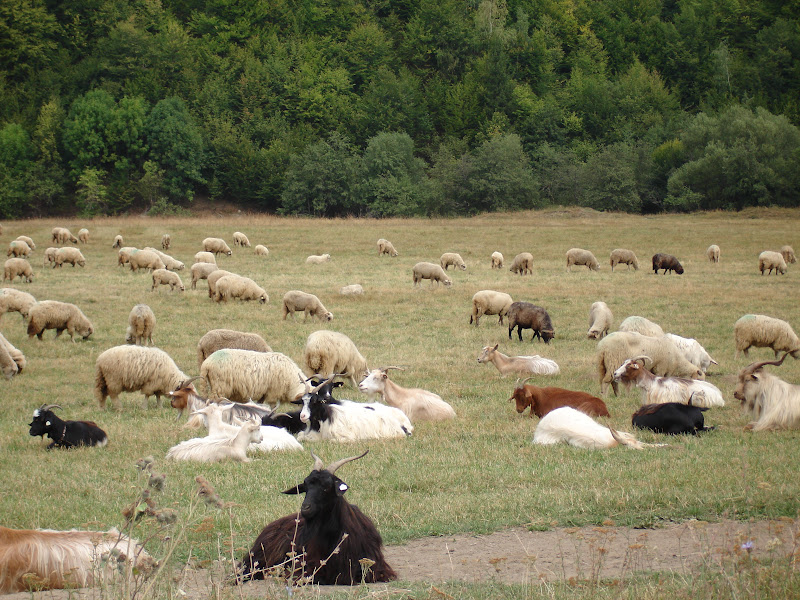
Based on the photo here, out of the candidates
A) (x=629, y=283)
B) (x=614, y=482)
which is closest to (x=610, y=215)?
(x=629, y=283)

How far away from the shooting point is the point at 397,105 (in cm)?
7988

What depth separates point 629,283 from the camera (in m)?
26.9

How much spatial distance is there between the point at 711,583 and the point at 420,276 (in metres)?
23.0

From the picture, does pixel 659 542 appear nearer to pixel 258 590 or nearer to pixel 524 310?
pixel 258 590

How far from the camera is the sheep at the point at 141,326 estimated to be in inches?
670

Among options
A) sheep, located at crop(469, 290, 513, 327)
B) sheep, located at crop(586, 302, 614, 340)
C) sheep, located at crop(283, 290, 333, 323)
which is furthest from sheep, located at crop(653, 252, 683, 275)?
sheep, located at crop(283, 290, 333, 323)

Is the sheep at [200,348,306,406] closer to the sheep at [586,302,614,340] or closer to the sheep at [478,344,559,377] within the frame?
the sheep at [478,344,559,377]

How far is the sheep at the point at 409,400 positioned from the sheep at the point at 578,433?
1.85 m

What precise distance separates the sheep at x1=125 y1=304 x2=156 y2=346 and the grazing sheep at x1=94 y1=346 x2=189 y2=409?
4758 millimetres

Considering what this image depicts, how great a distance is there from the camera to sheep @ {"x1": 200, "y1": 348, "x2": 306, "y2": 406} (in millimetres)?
11992

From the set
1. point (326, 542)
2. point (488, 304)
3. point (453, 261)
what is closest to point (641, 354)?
point (488, 304)

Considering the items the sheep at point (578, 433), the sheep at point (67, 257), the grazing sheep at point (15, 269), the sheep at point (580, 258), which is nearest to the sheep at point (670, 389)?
the sheep at point (578, 433)

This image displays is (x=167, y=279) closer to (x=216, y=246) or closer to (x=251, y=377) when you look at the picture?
(x=216, y=246)

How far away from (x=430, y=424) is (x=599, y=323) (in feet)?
26.3
